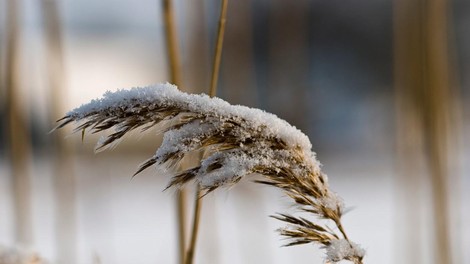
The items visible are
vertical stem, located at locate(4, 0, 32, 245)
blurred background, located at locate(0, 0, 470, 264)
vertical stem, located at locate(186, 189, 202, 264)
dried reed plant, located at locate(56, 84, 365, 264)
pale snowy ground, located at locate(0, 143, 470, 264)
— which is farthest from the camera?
pale snowy ground, located at locate(0, 143, 470, 264)

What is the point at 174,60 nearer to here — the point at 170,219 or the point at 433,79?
the point at 433,79

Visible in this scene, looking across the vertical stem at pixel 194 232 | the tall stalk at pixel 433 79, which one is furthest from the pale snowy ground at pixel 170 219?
the vertical stem at pixel 194 232

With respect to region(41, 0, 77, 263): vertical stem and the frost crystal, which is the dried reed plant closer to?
the frost crystal

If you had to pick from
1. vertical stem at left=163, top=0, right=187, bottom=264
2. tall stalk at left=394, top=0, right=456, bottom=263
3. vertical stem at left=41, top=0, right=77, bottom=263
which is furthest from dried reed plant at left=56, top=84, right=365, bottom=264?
vertical stem at left=41, top=0, right=77, bottom=263

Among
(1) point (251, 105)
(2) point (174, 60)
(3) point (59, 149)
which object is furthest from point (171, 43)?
(1) point (251, 105)

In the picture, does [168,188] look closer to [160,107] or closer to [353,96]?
[160,107]
